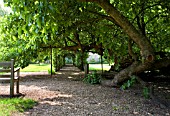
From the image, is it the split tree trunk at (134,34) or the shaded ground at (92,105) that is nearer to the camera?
the shaded ground at (92,105)

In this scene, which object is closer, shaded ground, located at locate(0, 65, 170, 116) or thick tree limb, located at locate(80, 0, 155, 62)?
shaded ground, located at locate(0, 65, 170, 116)

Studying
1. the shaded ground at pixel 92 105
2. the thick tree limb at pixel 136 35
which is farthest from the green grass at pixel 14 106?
the thick tree limb at pixel 136 35

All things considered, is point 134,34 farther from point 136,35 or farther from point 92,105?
point 92,105

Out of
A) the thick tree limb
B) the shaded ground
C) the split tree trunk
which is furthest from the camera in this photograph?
the thick tree limb

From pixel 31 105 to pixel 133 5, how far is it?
22.3ft

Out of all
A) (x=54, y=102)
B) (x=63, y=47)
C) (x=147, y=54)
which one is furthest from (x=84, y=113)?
(x=63, y=47)

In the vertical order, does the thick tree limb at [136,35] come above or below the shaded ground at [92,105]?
above

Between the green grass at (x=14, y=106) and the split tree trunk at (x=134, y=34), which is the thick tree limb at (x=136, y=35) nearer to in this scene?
the split tree trunk at (x=134, y=34)

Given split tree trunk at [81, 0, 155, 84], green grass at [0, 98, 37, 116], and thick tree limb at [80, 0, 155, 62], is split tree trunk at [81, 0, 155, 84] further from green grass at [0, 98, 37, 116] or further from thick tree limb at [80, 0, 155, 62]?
green grass at [0, 98, 37, 116]

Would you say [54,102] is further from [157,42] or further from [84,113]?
[157,42]

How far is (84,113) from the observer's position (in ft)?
19.1

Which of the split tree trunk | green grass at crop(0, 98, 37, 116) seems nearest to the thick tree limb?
the split tree trunk

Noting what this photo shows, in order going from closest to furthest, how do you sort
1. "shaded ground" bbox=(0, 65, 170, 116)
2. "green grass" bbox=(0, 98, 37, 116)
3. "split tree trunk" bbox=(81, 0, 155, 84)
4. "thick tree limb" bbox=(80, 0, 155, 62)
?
"green grass" bbox=(0, 98, 37, 116) → "shaded ground" bbox=(0, 65, 170, 116) → "split tree trunk" bbox=(81, 0, 155, 84) → "thick tree limb" bbox=(80, 0, 155, 62)

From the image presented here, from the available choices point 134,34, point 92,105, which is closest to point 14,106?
point 92,105
